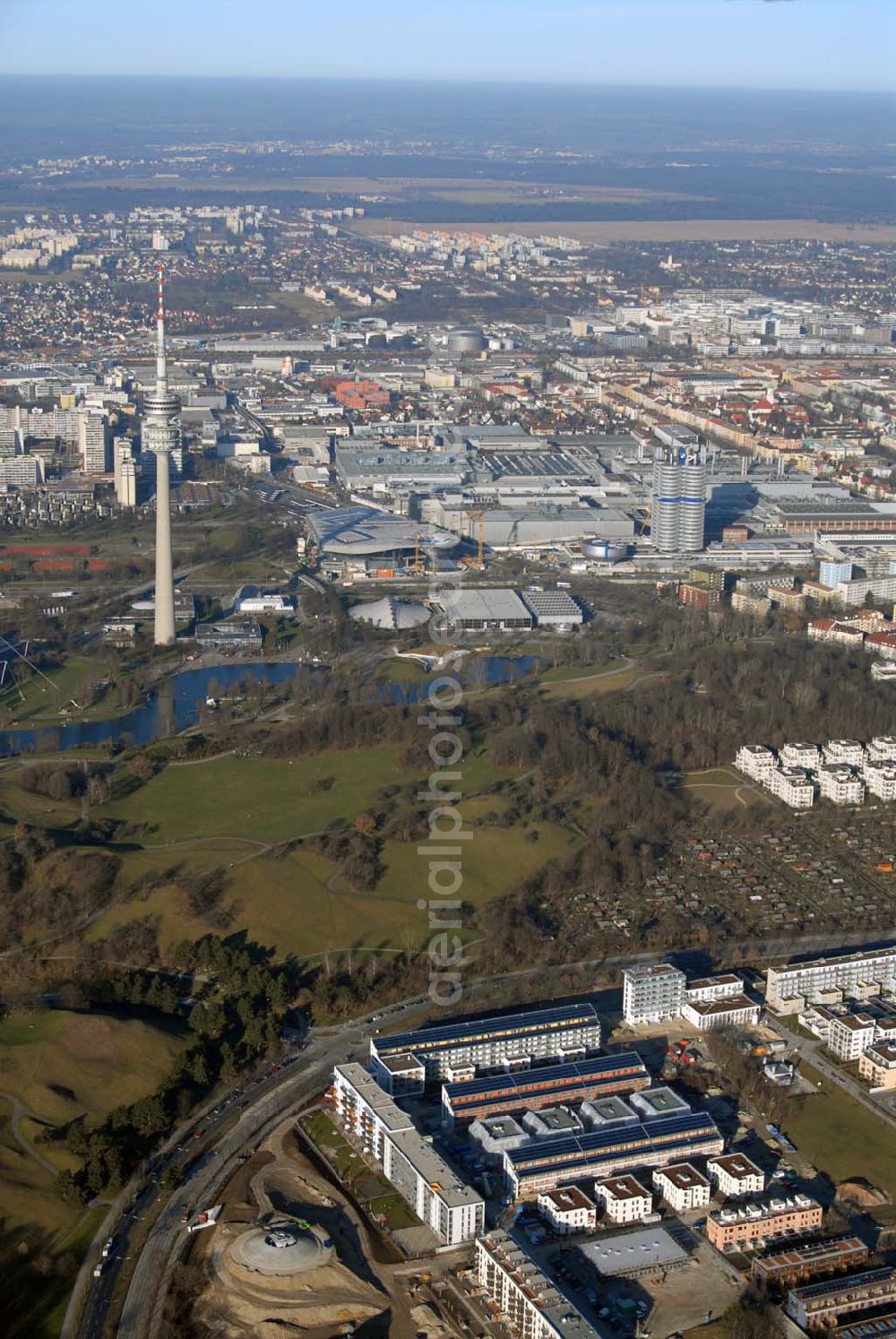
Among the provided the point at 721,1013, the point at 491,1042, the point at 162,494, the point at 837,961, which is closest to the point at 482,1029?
the point at 491,1042

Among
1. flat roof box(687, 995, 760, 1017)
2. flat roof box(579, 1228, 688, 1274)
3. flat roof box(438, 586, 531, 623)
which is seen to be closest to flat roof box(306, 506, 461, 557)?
flat roof box(438, 586, 531, 623)

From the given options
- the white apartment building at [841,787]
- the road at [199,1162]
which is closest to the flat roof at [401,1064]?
the road at [199,1162]

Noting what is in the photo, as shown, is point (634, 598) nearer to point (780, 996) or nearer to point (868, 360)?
point (780, 996)

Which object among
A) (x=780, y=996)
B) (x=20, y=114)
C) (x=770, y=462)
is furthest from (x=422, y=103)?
(x=780, y=996)

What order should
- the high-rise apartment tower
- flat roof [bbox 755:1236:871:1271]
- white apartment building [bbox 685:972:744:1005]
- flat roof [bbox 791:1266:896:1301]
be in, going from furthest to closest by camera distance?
1. the high-rise apartment tower
2. white apartment building [bbox 685:972:744:1005]
3. flat roof [bbox 755:1236:871:1271]
4. flat roof [bbox 791:1266:896:1301]

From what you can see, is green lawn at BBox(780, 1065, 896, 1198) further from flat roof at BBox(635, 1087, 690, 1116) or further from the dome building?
the dome building

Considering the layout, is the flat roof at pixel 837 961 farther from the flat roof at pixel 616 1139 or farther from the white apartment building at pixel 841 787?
the white apartment building at pixel 841 787

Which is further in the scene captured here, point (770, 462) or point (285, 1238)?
point (770, 462)
